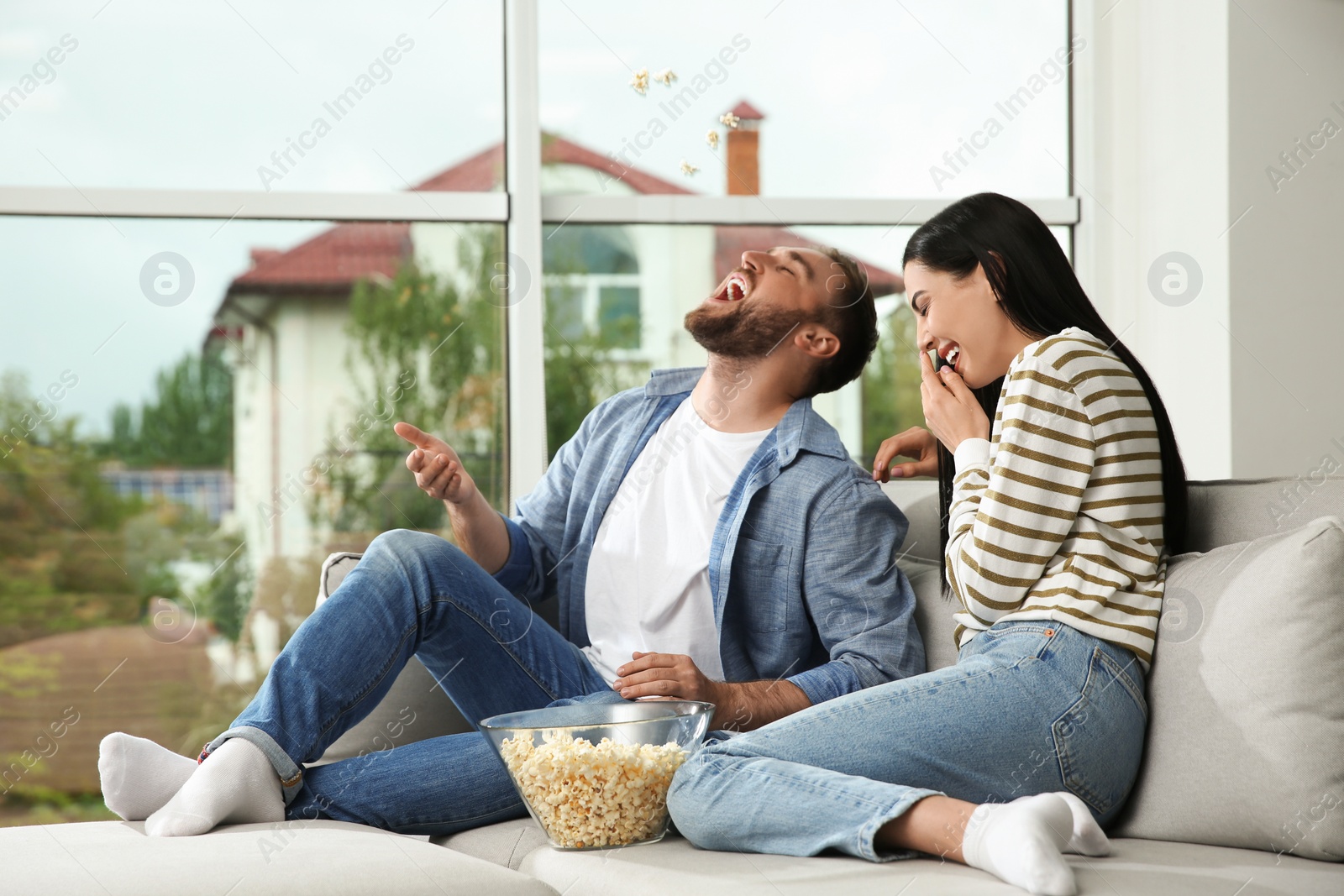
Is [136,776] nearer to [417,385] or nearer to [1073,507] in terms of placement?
[1073,507]

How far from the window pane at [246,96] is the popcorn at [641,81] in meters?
0.35

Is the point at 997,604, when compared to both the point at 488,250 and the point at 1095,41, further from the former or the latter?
the point at 1095,41

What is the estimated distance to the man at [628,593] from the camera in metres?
1.43

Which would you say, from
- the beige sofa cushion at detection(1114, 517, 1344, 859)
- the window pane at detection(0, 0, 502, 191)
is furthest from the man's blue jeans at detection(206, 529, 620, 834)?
the window pane at detection(0, 0, 502, 191)

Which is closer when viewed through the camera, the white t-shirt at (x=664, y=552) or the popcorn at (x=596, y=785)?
the popcorn at (x=596, y=785)

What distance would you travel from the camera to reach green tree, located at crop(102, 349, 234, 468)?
104 inches

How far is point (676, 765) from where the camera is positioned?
130 centimetres

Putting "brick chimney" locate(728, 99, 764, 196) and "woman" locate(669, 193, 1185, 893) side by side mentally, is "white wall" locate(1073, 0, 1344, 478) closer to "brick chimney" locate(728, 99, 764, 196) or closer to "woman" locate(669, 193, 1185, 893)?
"brick chimney" locate(728, 99, 764, 196)

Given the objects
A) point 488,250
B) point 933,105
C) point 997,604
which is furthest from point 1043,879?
point 933,105

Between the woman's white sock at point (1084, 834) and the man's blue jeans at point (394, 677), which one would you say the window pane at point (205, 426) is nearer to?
the man's blue jeans at point (394, 677)

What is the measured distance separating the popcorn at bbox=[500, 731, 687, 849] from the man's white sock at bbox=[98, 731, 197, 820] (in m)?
0.44

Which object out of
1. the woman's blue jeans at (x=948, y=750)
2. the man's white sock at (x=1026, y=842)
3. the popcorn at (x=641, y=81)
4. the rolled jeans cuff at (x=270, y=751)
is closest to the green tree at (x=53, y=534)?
the rolled jeans cuff at (x=270, y=751)

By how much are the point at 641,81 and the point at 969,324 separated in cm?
143

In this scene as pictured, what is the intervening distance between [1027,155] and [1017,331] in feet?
5.47
